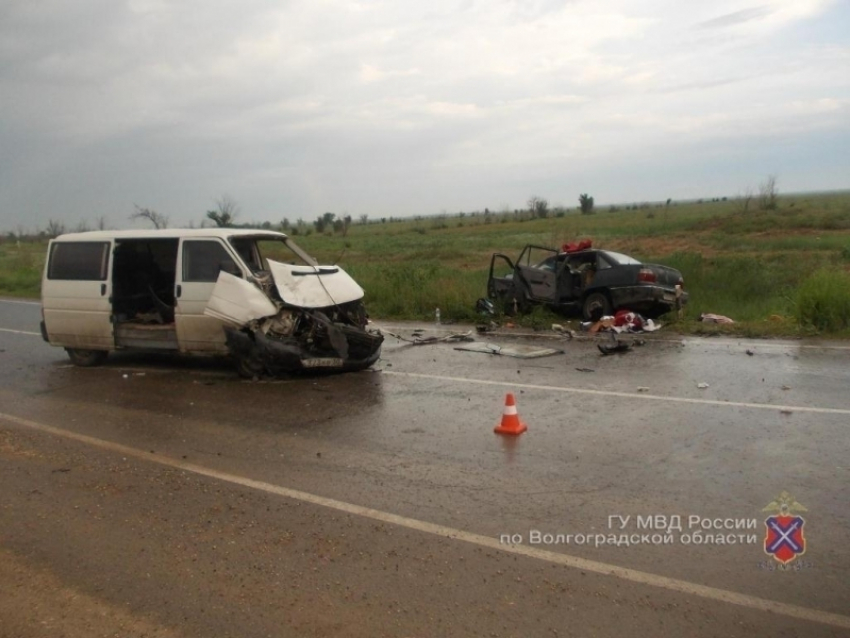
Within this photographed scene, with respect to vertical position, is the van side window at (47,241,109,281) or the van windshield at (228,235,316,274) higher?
the van windshield at (228,235,316,274)

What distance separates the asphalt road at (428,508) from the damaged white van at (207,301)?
62 centimetres

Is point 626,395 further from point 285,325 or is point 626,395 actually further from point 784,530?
point 285,325

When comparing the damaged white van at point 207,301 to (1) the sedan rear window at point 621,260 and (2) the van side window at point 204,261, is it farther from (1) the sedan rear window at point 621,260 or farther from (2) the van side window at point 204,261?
(1) the sedan rear window at point 621,260

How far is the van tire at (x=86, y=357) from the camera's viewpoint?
1135 cm

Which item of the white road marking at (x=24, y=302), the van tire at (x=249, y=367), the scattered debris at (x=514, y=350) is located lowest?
the white road marking at (x=24, y=302)

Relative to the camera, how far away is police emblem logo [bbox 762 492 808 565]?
14.2 ft

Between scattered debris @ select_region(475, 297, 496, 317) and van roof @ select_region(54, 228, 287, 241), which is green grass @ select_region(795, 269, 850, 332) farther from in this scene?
van roof @ select_region(54, 228, 287, 241)

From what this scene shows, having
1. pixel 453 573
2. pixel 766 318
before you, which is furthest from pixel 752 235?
pixel 453 573

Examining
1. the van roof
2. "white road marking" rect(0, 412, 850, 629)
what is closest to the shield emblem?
"white road marking" rect(0, 412, 850, 629)

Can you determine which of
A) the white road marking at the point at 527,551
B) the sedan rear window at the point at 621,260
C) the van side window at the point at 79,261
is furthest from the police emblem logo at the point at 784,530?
the sedan rear window at the point at 621,260

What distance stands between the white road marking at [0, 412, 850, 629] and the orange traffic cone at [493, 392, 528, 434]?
6.64ft

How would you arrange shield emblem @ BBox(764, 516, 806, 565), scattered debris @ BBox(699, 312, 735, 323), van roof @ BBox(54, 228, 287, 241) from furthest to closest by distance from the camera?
scattered debris @ BBox(699, 312, 735, 323) → van roof @ BBox(54, 228, 287, 241) → shield emblem @ BBox(764, 516, 806, 565)

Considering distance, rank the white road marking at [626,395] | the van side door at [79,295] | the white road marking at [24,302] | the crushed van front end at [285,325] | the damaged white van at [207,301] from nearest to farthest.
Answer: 1. the white road marking at [626,395]
2. the crushed van front end at [285,325]
3. the damaged white van at [207,301]
4. the van side door at [79,295]
5. the white road marking at [24,302]

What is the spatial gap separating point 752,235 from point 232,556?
4053cm
